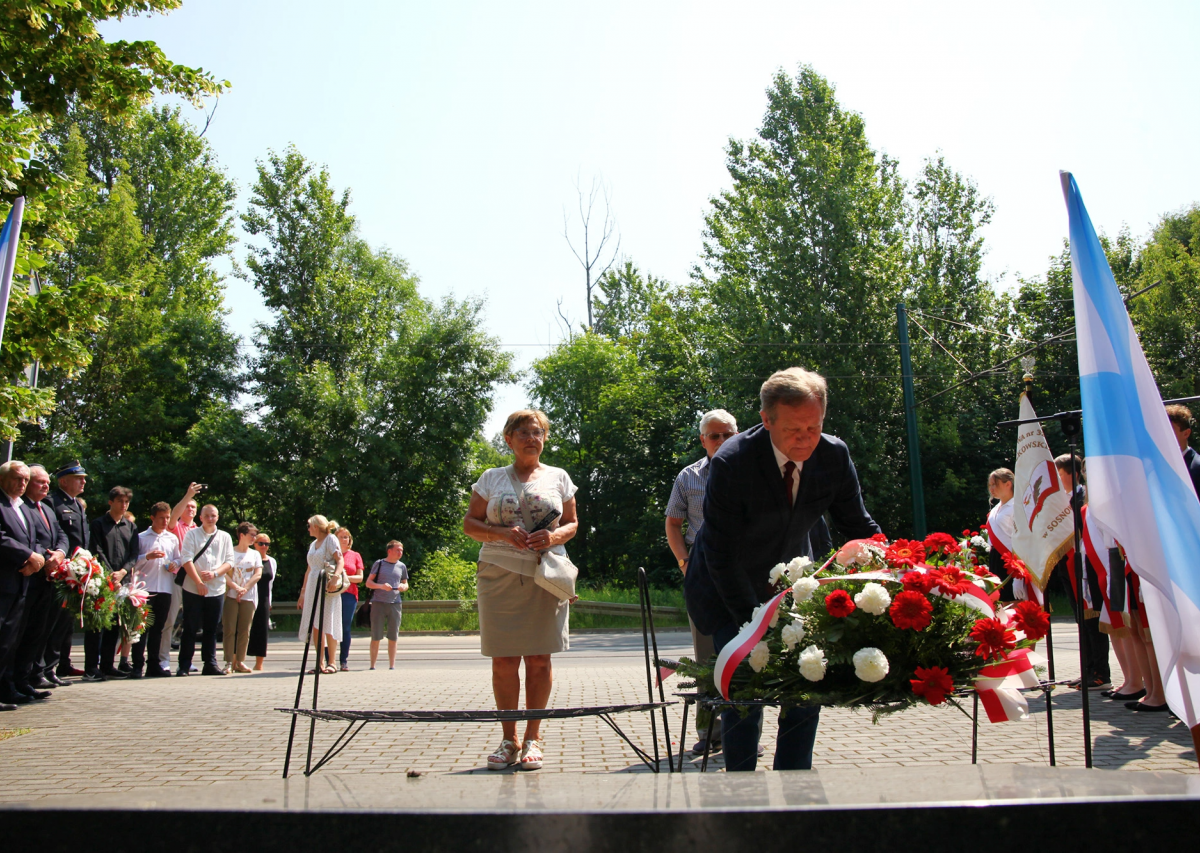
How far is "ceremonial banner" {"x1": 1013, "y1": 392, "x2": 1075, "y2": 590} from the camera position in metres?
7.73

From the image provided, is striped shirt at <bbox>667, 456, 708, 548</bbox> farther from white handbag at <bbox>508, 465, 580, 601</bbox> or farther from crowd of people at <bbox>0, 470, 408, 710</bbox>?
crowd of people at <bbox>0, 470, 408, 710</bbox>

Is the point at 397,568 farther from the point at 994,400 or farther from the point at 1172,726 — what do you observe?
the point at 994,400

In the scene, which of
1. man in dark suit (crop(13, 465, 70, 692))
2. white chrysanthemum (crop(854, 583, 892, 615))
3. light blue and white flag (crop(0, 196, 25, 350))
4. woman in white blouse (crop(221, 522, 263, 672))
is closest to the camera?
white chrysanthemum (crop(854, 583, 892, 615))

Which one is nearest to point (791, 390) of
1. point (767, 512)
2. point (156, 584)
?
point (767, 512)

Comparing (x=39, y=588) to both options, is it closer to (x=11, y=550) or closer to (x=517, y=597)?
(x=11, y=550)

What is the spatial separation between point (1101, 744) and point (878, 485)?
21.6 meters

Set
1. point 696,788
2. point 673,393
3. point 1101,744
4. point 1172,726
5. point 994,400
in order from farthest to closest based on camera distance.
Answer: point 673,393
point 994,400
point 1172,726
point 1101,744
point 696,788

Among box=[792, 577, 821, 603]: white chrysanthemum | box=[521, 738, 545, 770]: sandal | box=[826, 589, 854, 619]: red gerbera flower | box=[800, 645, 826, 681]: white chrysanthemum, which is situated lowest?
box=[521, 738, 545, 770]: sandal

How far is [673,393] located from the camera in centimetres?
3600

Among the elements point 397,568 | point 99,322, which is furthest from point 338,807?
point 397,568

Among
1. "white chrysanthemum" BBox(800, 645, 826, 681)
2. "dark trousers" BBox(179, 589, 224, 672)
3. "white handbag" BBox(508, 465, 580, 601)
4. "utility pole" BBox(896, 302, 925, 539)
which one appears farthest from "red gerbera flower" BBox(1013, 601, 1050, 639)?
"utility pole" BBox(896, 302, 925, 539)

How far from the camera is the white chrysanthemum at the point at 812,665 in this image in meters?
2.97

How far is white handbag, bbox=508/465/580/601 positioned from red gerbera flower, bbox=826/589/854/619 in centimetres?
214

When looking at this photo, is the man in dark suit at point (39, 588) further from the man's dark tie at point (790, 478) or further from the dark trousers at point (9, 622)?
the man's dark tie at point (790, 478)
